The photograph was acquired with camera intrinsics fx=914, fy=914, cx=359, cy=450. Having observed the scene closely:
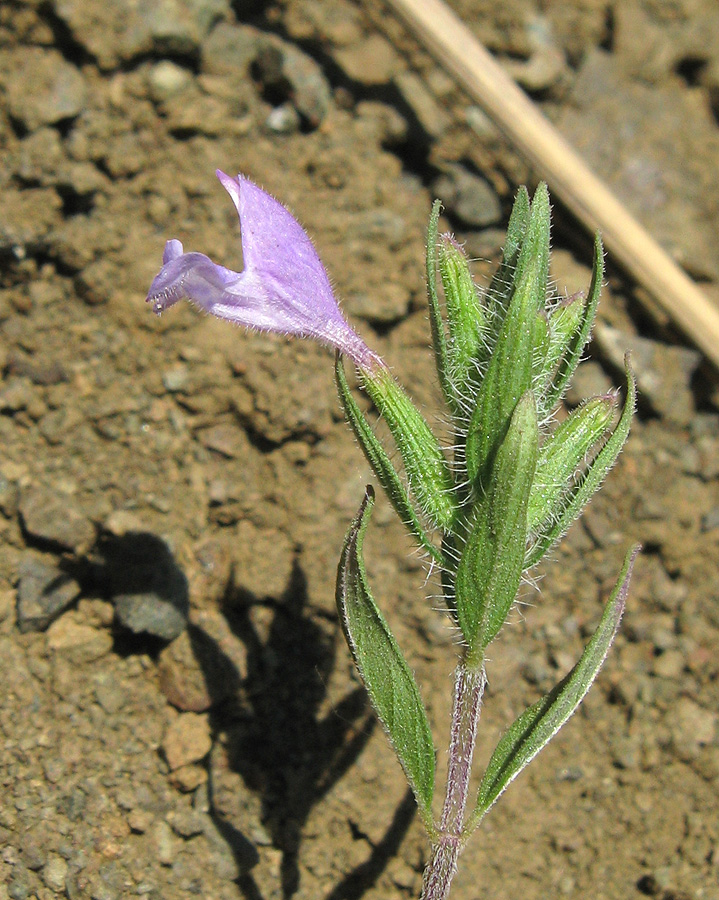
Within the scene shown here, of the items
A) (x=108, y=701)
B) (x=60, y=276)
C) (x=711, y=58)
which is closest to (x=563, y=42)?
(x=711, y=58)

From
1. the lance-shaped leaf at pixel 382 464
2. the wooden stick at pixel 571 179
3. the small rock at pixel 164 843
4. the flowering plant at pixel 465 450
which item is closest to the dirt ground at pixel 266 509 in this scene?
the small rock at pixel 164 843

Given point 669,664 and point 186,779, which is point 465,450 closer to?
point 186,779

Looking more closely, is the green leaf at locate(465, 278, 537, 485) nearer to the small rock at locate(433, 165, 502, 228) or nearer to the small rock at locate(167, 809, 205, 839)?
the small rock at locate(167, 809, 205, 839)

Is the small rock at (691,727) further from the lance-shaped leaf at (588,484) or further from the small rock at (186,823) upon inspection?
the small rock at (186,823)

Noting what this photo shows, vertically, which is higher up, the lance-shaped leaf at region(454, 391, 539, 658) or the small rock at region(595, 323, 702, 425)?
the lance-shaped leaf at region(454, 391, 539, 658)

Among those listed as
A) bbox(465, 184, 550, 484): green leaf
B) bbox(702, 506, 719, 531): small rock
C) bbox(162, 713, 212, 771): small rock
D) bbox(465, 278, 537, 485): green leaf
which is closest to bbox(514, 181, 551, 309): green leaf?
bbox(465, 184, 550, 484): green leaf

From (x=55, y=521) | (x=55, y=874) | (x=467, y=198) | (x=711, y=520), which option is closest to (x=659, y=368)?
(x=711, y=520)
